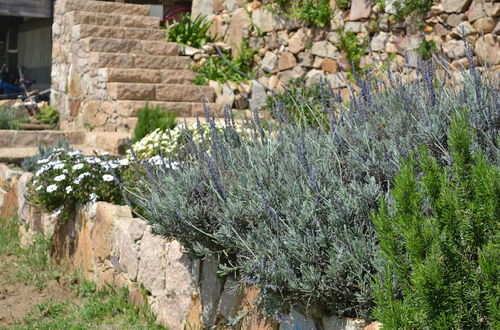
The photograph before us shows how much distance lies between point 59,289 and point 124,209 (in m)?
0.72

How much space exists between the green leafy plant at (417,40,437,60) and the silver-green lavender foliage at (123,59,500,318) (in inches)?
152

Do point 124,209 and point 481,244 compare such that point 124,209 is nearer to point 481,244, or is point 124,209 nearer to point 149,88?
point 481,244

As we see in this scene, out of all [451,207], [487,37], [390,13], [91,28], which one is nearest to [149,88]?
[91,28]

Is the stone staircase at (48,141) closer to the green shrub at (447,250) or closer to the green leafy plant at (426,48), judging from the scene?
the green leafy plant at (426,48)

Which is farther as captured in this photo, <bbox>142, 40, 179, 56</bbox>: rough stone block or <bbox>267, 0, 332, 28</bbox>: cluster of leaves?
<bbox>142, 40, 179, 56</bbox>: rough stone block

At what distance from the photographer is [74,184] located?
16.1 ft

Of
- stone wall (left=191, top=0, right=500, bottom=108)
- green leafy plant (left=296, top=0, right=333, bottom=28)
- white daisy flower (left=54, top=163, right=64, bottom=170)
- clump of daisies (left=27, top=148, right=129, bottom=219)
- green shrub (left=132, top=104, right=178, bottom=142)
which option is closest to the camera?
clump of daisies (left=27, top=148, right=129, bottom=219)

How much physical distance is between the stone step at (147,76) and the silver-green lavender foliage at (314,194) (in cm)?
541

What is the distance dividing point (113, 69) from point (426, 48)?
4.02m

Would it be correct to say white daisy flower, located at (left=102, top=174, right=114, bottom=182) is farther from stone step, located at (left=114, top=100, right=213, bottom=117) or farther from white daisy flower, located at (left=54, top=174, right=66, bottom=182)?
stone step, located at (left=114, top=100, right=213, bottom=117)

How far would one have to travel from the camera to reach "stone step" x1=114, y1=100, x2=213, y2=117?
27.1ft

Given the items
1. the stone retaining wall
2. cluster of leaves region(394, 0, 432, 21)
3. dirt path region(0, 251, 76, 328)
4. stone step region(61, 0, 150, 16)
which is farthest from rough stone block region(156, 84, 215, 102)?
dirt path region(0, 251, 76, 328)

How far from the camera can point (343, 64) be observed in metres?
8.16

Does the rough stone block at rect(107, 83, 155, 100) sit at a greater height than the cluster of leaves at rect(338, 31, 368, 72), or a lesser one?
lesser
